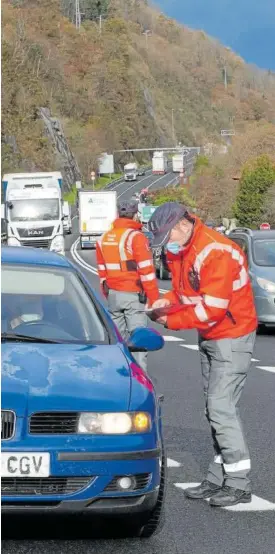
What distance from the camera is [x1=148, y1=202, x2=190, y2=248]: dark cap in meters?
6.86

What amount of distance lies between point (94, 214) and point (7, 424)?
65.4m

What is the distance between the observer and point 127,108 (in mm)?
193875

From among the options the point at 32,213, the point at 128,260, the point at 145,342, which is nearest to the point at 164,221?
the point at 145,342

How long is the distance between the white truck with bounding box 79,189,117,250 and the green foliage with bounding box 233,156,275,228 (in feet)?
152

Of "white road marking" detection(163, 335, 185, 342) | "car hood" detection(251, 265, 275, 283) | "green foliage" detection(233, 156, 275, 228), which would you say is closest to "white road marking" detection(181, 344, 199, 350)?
"white road marking" detection(163, 335, 185, 342)

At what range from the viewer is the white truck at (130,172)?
18425 centimetres

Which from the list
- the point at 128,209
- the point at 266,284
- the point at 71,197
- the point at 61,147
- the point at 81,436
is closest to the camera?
the point at 81,436

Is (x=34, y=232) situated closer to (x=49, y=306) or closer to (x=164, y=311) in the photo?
(x=49, y=306)

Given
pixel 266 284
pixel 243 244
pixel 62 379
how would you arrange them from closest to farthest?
pixel 62 379
pixel 266 284
pixel 243 244

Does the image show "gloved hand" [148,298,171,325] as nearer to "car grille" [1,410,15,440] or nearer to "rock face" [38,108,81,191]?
"car grille" [1,410,15,440]

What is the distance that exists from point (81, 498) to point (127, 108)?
7488 inches

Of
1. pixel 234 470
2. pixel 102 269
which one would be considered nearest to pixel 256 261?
pixel 102 269

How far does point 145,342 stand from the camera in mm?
6746

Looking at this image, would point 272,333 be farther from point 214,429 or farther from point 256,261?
point 214,429
